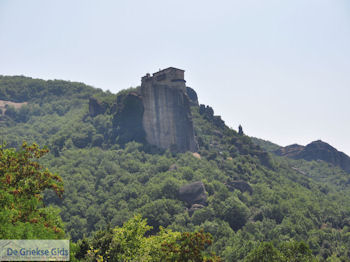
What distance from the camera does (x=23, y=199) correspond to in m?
23.7

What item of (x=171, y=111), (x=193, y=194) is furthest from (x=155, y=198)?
(x=171, y=111)

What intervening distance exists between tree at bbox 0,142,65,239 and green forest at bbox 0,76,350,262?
8 centimetres

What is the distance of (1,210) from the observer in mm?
20328

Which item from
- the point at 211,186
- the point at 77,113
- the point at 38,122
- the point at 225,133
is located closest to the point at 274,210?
the point at 211,186

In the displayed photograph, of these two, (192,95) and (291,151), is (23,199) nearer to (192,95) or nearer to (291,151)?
(192,95)

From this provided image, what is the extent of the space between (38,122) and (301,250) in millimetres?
133481

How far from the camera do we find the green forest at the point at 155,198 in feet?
83.9

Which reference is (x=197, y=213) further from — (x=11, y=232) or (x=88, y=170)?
(x=11, y=232)

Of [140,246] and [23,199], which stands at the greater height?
[23,199]

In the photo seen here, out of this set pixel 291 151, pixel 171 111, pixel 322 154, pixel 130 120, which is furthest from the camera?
pixel 291 151
